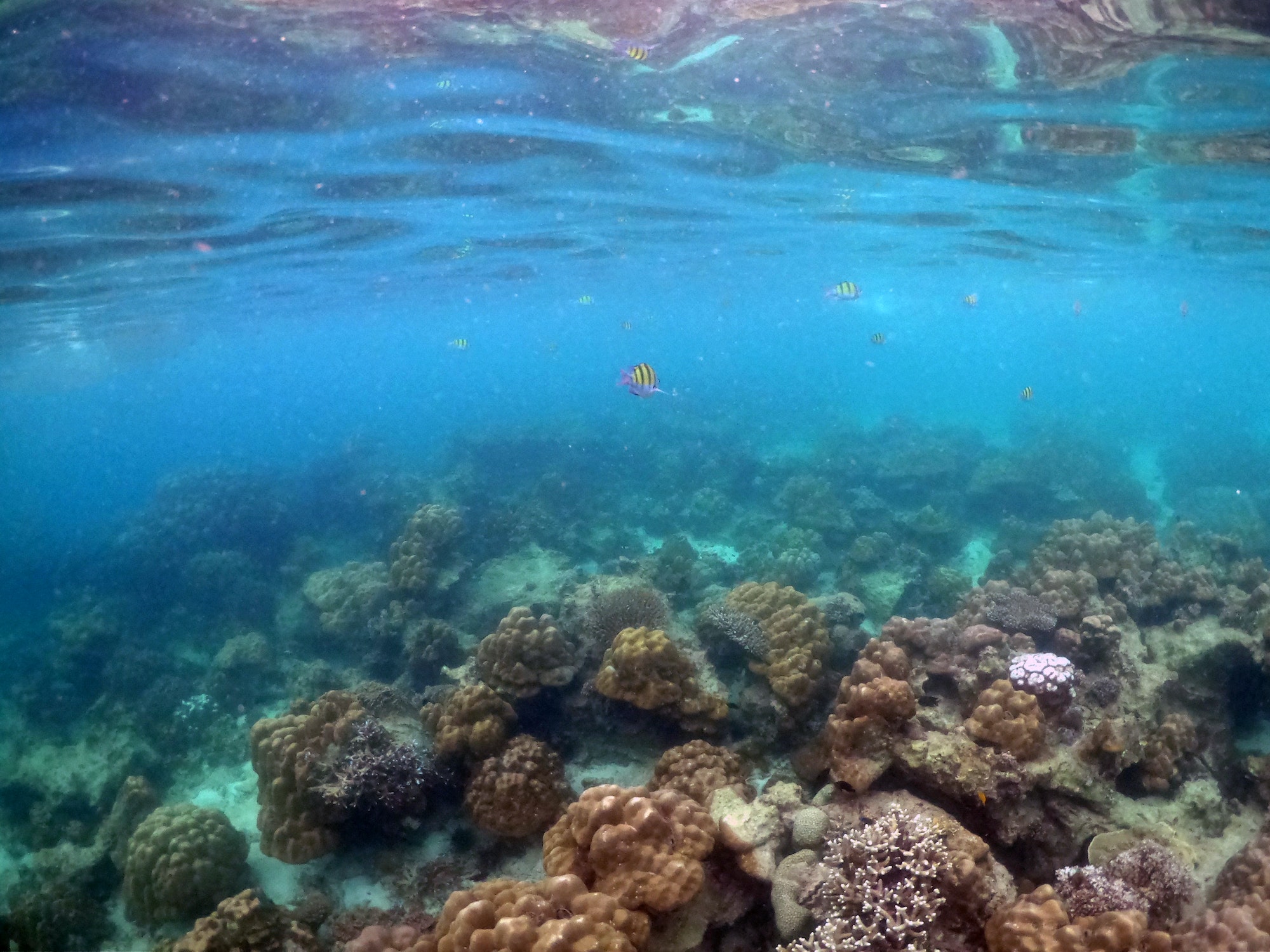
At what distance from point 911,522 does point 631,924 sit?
46.2ft

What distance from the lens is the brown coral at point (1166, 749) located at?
6539mm

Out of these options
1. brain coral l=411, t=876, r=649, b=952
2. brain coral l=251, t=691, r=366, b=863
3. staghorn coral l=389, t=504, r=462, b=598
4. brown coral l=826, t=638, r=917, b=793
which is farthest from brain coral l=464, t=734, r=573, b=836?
staghorn coral l=389, t=504, r=462, b=598

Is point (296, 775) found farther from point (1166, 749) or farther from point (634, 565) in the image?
point (1166, 749)

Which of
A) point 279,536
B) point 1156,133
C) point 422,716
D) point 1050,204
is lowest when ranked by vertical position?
point 279,536

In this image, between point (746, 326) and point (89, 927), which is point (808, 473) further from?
point (746, 326)

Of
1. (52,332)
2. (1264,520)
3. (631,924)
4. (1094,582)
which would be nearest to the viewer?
(631,924)

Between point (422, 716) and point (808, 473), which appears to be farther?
point (808, 473)

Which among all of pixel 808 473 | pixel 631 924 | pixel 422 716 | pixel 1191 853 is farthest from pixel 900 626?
pixel 808 473

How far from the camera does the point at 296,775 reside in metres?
7.46

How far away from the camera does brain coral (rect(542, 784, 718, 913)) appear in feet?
15.9

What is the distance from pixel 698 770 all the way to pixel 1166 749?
442 centimetres

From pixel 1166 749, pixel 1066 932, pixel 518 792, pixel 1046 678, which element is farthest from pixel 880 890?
pixel 1166 749

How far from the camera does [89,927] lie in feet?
26.7

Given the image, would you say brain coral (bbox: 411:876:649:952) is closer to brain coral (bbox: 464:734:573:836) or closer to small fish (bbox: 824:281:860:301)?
brain coral (bbox: 464:734:573:836)
